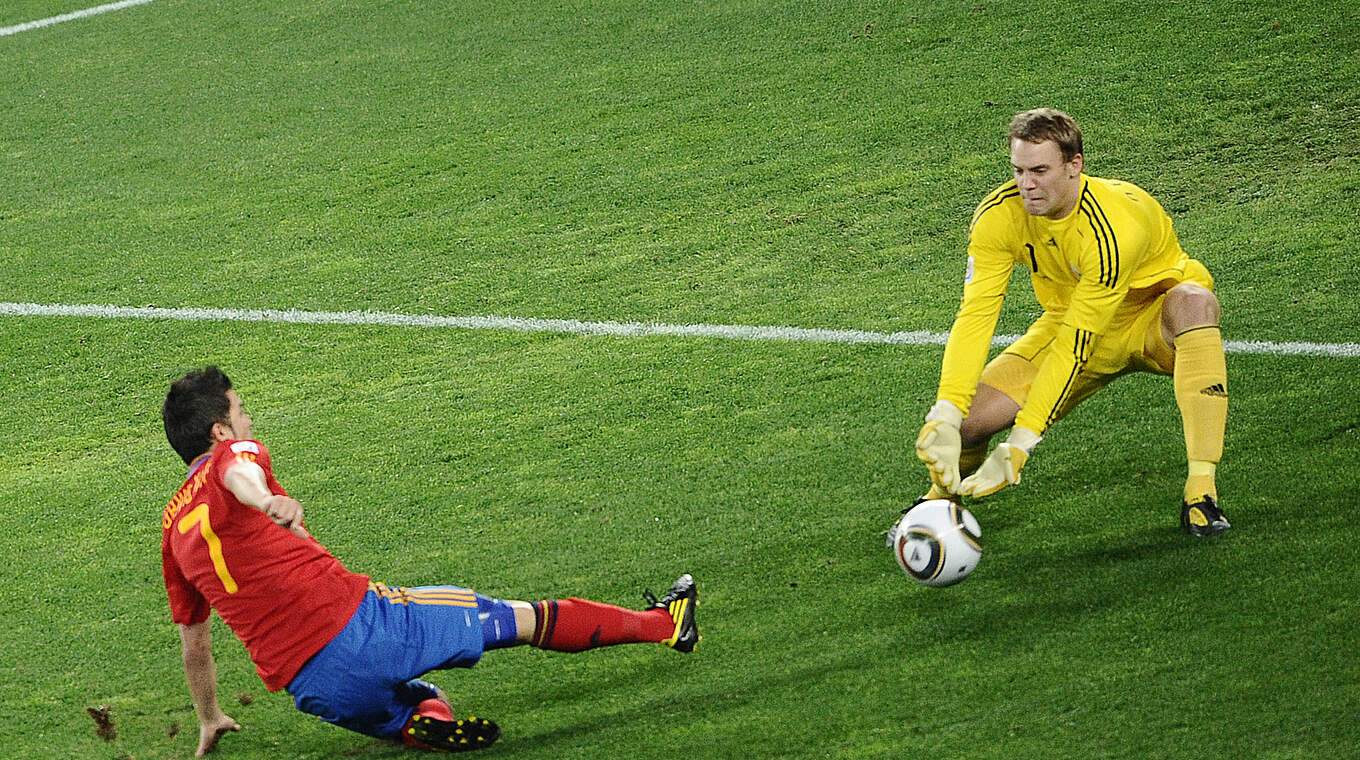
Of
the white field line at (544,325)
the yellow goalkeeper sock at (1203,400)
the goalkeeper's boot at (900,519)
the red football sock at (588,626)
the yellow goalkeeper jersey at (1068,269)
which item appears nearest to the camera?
the red football sock at (588,626)

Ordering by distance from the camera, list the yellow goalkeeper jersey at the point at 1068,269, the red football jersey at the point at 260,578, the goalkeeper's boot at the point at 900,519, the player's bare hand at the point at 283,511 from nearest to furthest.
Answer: the player's bare hand at the point at 283,511, the red football jersey at the point at 260,578, the yellow goalkeeper jersey at the point at 1068,269, the goalkeeper's boot at the point at 900,519

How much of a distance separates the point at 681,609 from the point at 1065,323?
1401 millimetres

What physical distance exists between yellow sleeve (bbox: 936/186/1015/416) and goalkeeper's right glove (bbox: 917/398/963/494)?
0.07m

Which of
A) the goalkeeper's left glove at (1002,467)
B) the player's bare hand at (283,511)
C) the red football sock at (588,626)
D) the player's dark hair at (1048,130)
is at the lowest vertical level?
the red football sock at (588,626)

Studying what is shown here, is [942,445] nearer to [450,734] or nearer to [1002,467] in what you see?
[1002,467]

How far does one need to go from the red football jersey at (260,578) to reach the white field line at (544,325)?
3128mm

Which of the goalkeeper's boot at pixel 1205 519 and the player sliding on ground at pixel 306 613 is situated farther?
the goalkeeper's boot at pixel 1205 519

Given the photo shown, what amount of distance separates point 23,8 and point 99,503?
8953 mm

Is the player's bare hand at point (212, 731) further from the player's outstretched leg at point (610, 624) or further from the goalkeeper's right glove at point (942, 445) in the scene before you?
the goalkeeper's right glove at point (942, 445)

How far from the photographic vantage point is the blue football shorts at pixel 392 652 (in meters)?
3.72

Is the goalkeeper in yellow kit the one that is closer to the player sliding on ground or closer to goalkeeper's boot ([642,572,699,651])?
goalkeeper's boot ([642,572,699,651])

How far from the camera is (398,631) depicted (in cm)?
378

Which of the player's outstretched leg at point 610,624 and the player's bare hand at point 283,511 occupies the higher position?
the player's bare hand at point 283,511

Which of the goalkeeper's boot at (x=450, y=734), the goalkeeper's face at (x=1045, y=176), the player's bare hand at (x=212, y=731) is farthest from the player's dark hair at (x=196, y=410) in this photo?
the goalkeeper's face at (x=1045, y=176)
